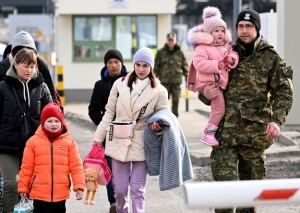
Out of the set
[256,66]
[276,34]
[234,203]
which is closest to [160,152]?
[256,66]

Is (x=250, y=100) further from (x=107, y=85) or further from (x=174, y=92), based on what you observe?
(x=174, y=92)

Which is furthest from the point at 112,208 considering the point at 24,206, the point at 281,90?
the point at 281,90

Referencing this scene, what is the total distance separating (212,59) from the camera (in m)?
7.05

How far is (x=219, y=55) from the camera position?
7012 millimetres

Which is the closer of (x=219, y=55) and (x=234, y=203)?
(x=234, y=203)

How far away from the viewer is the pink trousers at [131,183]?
7574 millimetres

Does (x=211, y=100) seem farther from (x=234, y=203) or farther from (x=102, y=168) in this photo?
(x=234, y=203)

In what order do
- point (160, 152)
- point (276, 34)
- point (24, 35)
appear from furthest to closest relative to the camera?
point (276, 34) → point (24, 35) → point (160, 152)

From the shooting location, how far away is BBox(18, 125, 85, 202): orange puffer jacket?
6.84 m

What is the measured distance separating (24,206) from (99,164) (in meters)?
1.04

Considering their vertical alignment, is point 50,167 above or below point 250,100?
below

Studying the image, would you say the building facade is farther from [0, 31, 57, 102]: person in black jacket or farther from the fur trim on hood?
the fur trim on hood

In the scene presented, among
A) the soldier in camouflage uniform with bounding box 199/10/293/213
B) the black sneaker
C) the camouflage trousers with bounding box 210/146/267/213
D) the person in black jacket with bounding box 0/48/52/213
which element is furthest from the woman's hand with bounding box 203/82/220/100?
the black sneaker

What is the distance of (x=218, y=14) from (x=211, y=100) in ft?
2.51
